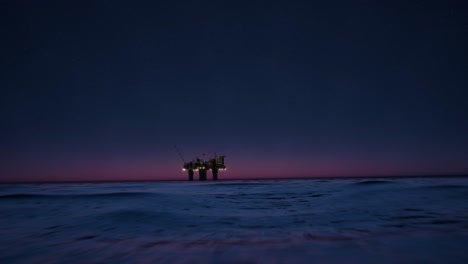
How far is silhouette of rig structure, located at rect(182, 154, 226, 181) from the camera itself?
115 m

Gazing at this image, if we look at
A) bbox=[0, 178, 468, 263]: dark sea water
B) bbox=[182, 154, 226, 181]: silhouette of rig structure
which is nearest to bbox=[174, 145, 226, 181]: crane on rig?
bbox=[182, 154, 226, 181]: silhouette of rig structure

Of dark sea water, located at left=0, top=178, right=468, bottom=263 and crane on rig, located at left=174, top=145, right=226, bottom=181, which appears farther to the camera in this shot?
crane on rig, located at left=174, top=145, right=226, bottom=181

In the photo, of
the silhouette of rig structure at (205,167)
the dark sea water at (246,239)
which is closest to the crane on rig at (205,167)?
the silhouette of rig structure at (205,167)

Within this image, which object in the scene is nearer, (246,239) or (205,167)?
(246,239)

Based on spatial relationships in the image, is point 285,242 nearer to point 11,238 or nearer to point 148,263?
point 148,263

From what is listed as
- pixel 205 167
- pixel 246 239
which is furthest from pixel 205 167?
pixel 246 239

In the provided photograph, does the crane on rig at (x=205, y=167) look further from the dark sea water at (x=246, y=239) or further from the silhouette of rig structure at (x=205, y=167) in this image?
the dark sea water at (x=246, y=239)

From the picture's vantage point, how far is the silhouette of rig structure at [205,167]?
379 feet

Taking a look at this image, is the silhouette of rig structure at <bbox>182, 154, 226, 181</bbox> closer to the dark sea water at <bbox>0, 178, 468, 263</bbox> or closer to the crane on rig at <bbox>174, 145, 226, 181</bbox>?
the crane on rig at <bbox>174, 145, 226, 181</bbox>

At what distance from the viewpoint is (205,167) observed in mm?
118562

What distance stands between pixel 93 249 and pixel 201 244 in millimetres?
2107

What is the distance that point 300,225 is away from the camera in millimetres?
8398

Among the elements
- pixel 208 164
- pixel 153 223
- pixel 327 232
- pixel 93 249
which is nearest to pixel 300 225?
pixel 327 232

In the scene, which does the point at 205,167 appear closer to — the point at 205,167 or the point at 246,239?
the point at 205,167
